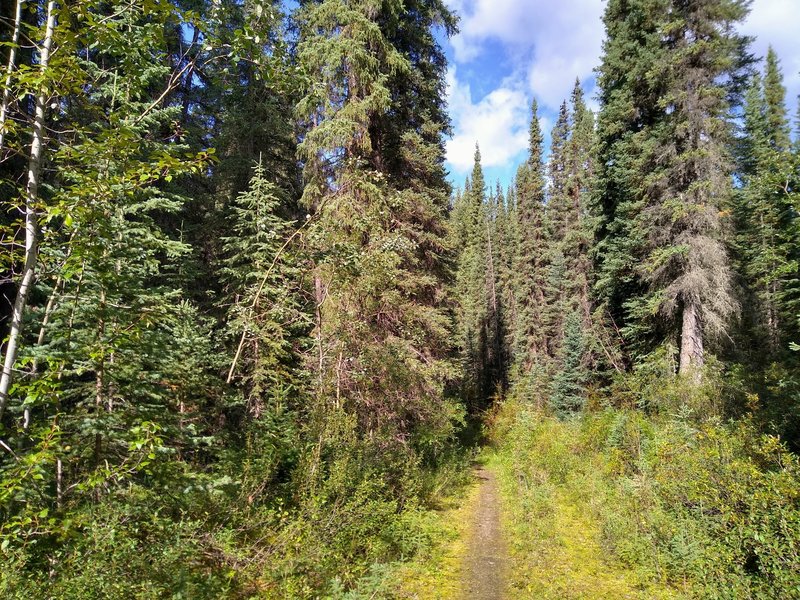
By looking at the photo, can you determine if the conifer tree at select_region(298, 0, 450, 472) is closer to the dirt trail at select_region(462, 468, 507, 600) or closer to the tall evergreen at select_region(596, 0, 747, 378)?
the dirt trail at select_region(462, 468, 507, 600)

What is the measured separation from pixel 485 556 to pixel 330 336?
5.57 meters

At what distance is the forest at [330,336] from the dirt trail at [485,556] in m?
0.23

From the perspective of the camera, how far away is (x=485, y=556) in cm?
786

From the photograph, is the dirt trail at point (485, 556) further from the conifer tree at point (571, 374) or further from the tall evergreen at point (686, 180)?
the conifer tree at point (571, 374)

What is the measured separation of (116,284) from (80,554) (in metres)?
2.47

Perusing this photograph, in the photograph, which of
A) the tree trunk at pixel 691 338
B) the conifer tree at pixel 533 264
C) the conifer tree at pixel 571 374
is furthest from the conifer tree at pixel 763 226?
the conifer tree at pixel 533 264

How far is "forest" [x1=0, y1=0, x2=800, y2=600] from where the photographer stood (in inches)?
133

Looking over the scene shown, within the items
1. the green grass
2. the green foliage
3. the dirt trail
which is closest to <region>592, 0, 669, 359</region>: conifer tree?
the green grass

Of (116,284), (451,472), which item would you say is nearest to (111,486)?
(116,284)

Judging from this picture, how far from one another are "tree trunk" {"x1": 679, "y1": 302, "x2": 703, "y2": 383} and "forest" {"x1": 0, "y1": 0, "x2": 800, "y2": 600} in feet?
0.24

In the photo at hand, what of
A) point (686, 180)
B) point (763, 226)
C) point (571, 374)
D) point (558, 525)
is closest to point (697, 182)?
point (686, 180)

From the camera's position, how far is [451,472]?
12008 mm

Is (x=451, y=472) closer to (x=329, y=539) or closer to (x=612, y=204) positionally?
(x=329, y=539)

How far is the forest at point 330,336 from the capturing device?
338 cm
